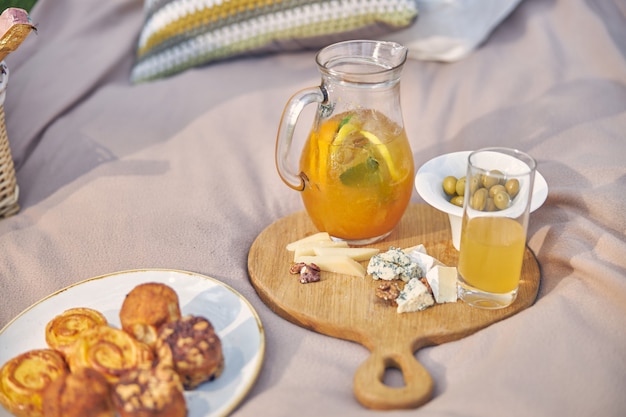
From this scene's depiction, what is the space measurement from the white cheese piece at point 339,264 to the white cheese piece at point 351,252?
1 centimetres

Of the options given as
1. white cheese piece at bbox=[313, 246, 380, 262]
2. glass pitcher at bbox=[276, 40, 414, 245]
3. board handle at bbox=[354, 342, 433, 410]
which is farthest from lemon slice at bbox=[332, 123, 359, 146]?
board handle at bbox=[354, 342, 433, 410]

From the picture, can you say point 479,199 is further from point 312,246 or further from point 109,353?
point 109,353

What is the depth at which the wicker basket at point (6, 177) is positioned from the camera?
3.88 ft

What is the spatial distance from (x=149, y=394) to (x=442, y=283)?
0.42m

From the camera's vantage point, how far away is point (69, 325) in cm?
89

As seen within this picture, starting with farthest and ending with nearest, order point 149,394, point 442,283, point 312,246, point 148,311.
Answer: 1. point 312,246
2. point 442,283
3. point 148,311
4. point 149,394

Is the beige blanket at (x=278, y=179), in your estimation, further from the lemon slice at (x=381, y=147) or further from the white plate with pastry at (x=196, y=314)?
the lemon slice at (x=381, y=147)

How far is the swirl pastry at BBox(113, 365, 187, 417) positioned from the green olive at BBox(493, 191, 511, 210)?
0.44m

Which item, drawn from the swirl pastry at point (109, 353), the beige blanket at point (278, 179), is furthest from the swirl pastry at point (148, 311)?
the beige blanket at point (278, 179)

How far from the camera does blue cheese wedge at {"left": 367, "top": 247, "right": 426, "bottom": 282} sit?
1008 millimetres

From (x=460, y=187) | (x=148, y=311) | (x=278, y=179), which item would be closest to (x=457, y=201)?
(x=460, y=187)

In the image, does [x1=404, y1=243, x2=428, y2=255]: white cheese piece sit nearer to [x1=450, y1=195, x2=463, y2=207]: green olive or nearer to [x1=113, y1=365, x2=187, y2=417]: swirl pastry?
[x1=450, y1=195, x2=463, y2=207]: green olive

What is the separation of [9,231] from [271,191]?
445 mm

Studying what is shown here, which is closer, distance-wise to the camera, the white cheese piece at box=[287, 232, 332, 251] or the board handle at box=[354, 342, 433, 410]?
the board handle at box=[354, 342, 433, 410]
